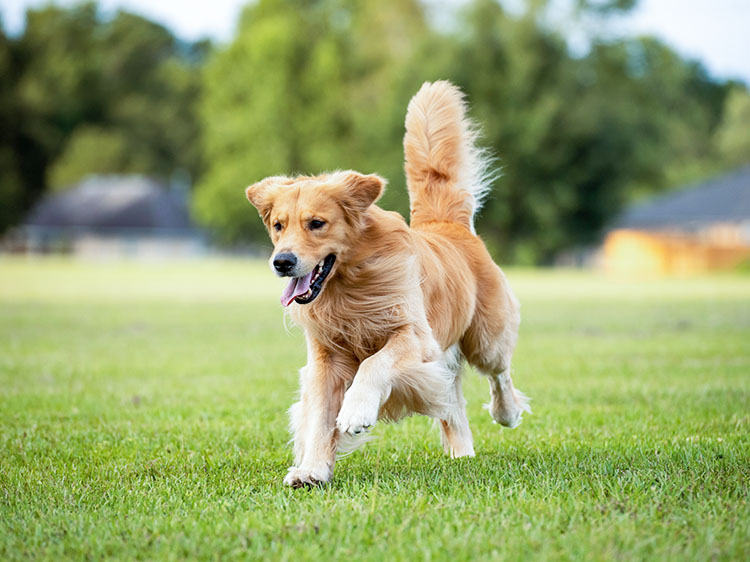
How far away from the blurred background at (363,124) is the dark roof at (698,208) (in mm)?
119

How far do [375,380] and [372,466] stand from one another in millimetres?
822

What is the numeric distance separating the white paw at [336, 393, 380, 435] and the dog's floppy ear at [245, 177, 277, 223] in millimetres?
1367

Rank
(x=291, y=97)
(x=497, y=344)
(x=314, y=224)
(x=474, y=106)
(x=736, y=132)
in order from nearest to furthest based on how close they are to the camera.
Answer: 1. (x=314, y=224)
2. (x=497, y=344)
3. (x=474, y=106)
4. (x=291, y=97)
5. (x=736, y=132)

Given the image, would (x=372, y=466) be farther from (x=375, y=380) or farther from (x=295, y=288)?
(x=295, y=288)

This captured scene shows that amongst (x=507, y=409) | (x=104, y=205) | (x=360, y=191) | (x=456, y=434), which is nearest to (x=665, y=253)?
(x=104, y=205)

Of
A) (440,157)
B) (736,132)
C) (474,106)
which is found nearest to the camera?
(440,157)

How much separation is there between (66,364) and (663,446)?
7.29 meters

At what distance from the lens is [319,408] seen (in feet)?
16.3

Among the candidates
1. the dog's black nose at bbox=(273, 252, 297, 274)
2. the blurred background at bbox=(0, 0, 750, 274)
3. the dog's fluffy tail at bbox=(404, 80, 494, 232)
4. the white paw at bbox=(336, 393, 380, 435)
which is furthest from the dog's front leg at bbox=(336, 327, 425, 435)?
the blurred background at bbox=(0, 0, 750, 274)

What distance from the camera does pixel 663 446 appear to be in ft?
17.5

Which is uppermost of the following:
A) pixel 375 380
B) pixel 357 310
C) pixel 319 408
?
pixel 357 310

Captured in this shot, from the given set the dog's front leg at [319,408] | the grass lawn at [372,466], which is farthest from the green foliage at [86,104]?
the dog's front leg at [319,408]

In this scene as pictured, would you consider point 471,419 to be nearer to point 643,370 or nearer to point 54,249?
point 643,370

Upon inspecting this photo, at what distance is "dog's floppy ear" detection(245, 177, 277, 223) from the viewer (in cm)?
522
